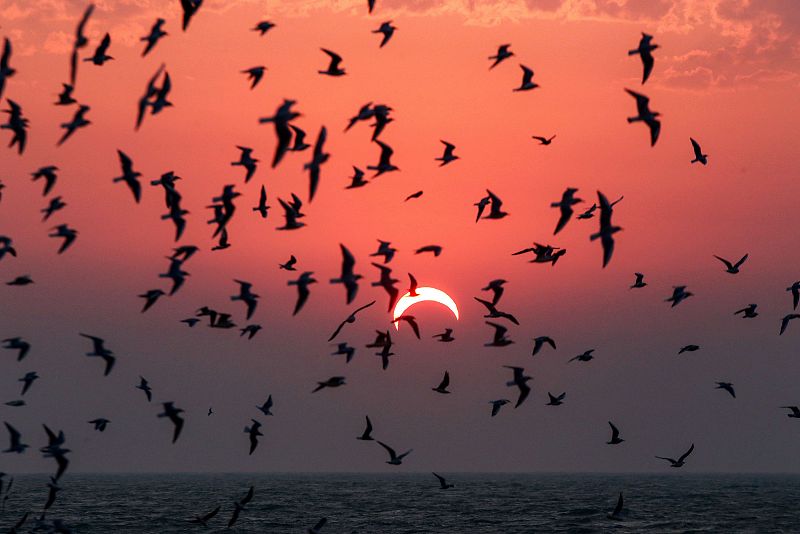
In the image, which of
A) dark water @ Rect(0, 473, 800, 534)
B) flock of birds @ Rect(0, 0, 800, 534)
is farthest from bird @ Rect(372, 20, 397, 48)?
dark water @ Rect(0, 473, 800, 534)

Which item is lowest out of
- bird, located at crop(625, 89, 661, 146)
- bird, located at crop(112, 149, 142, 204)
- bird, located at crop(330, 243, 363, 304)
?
bird, located at crop(330, 243, 363, 304)

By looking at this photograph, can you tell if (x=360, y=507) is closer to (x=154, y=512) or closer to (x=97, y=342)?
(x=154, y=512)

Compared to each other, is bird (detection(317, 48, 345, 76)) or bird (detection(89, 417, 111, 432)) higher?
bird (detection(317, 48, 345, 76))

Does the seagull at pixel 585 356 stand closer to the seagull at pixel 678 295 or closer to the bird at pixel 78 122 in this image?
the seagull at pixel 678 295

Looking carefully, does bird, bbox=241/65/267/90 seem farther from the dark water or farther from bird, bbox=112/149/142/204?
the dark water

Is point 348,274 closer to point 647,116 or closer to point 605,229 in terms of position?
point 605,229

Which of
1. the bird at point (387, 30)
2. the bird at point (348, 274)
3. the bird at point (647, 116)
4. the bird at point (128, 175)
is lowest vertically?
the bird at point (348, 274)

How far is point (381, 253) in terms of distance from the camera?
1625 inches

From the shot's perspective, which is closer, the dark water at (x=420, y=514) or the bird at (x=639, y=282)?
the bird at (x=639, y=282)

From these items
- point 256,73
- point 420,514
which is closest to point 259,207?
point 256,73

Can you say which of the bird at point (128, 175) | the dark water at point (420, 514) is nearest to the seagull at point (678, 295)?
the bird at point (128, 175)

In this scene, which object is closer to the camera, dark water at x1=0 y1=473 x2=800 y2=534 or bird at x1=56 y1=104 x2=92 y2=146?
bird at x1=56 y1=104 x2=92 y2=146

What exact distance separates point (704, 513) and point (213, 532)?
59.1 metres

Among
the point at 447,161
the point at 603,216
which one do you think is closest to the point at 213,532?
the point at 447,161
